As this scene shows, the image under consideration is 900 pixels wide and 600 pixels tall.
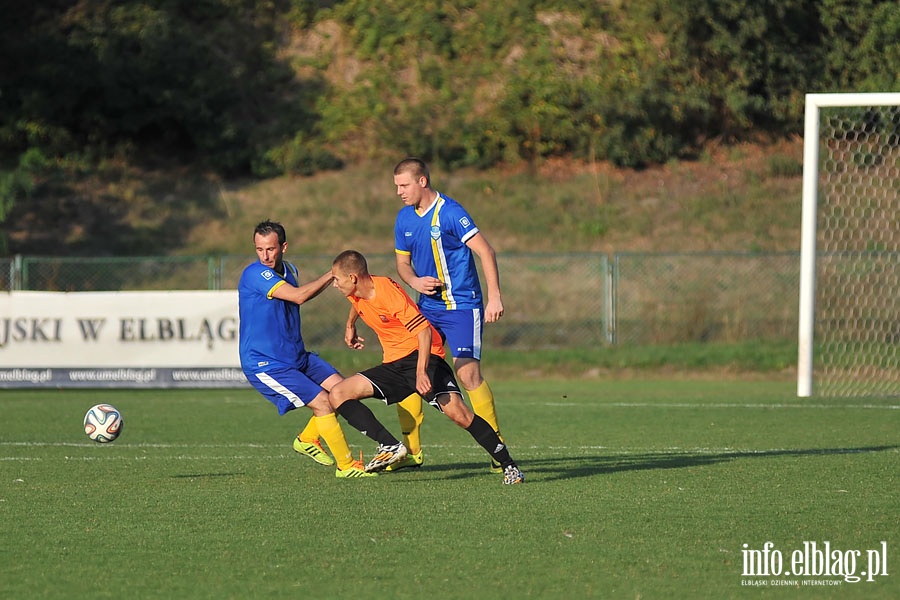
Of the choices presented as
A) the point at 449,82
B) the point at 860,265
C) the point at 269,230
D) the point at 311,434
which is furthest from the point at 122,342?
the point at 449,82

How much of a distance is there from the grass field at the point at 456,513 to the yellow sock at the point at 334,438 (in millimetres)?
162

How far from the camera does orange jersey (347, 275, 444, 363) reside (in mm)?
7469

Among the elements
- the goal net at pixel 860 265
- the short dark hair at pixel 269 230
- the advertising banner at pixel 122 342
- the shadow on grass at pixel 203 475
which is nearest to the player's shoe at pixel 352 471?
the shadow on grass at pixel 203 475

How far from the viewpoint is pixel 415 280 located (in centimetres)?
761

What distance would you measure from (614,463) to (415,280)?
2210 mm

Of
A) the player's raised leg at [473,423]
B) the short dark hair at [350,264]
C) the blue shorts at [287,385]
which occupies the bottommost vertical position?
the player's raised leg at [473,423]

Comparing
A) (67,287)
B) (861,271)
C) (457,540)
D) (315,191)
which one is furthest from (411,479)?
(315,191)

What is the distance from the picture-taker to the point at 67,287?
72.2 ft

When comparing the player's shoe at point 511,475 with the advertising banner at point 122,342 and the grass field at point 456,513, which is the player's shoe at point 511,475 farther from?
the advertising banner at point 122,342

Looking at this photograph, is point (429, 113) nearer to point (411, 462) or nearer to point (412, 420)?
point (412, 420)

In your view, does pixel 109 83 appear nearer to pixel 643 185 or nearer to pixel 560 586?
pixel 643 185

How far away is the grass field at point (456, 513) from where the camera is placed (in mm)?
4984

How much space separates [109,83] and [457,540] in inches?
982

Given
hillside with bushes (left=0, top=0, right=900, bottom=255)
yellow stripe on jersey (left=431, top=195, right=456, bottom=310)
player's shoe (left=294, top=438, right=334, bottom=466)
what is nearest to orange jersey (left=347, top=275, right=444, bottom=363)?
yellow stripe on jersey (left=431, top=195, right=456, bottom=310)
